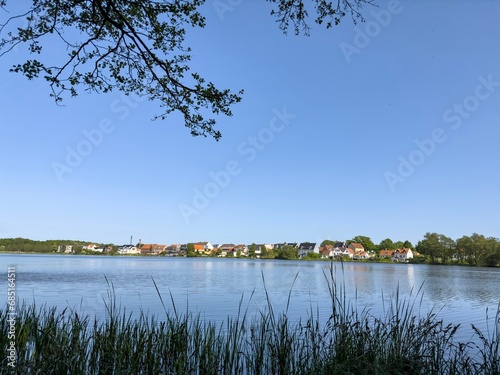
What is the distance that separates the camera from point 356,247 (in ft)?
435

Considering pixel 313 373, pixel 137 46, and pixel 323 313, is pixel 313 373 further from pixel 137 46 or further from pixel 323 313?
pixel 323 313

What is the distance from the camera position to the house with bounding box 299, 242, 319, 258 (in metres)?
134

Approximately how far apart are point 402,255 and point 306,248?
1328 inches

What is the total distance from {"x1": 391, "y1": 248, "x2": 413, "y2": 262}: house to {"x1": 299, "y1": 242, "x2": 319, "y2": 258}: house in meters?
27.3

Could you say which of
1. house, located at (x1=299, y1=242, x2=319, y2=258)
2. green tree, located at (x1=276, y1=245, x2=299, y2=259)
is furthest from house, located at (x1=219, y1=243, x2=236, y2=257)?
house, located at (x1=299, y1=242, x2=319, y2=258)

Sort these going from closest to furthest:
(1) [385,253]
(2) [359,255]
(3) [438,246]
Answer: (3) [438,246] → (2) [359,255] → (1) [385,253]

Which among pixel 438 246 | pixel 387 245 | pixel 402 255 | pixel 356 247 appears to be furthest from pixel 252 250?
pixel 438 246

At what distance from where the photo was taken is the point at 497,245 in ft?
267

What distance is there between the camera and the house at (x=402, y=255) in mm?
119588

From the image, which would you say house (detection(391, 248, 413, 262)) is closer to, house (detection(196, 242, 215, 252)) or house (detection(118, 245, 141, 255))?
house (detection(196, 242, 215, 252))

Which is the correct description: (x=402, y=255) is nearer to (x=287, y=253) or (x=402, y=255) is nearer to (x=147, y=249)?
(x=287, y=253)

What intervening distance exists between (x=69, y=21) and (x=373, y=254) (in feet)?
463

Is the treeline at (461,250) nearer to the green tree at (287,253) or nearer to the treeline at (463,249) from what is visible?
the treeline at (463,249)

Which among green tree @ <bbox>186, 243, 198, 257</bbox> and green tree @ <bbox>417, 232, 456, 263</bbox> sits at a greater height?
green tree @ <bbox>417, 232, 456, 263</bbox>
